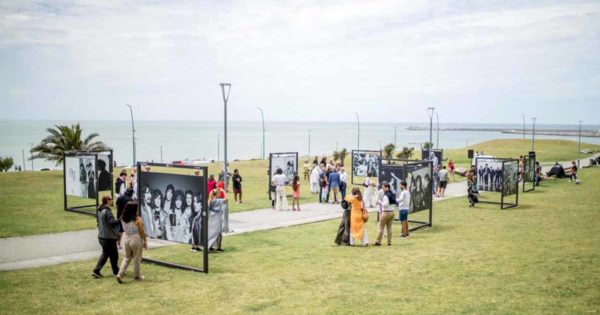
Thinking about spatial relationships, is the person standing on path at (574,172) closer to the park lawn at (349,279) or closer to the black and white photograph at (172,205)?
the park lawn at (349,279)

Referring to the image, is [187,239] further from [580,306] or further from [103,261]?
[580,306]

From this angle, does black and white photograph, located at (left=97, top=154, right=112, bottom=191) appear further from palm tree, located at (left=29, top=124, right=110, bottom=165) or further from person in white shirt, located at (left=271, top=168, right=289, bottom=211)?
palm tree, located at (left=29, top=124, right=110, bottom=165)

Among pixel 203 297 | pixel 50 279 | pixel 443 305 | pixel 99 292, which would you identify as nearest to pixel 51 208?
pixel 50 279

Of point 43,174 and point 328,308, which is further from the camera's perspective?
point 43,174

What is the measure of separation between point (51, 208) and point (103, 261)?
13143 millimetres

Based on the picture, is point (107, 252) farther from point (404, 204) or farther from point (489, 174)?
point (489, 174)

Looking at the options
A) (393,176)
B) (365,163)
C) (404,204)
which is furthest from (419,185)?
(365,163)

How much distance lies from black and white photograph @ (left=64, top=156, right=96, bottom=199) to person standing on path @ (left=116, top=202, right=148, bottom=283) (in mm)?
10505

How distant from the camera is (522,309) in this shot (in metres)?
9.46

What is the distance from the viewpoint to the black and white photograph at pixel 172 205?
41.1 ft

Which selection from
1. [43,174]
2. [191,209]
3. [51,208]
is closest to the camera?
[191,209]

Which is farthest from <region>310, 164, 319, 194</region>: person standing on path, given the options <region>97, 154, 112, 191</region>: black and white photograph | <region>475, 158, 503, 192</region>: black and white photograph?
<region>97, 154, 112, 191</region>: black and white photograph

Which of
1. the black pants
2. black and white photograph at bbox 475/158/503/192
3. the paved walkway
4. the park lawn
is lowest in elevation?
the paved walkway

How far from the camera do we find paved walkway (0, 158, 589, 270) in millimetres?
13688
